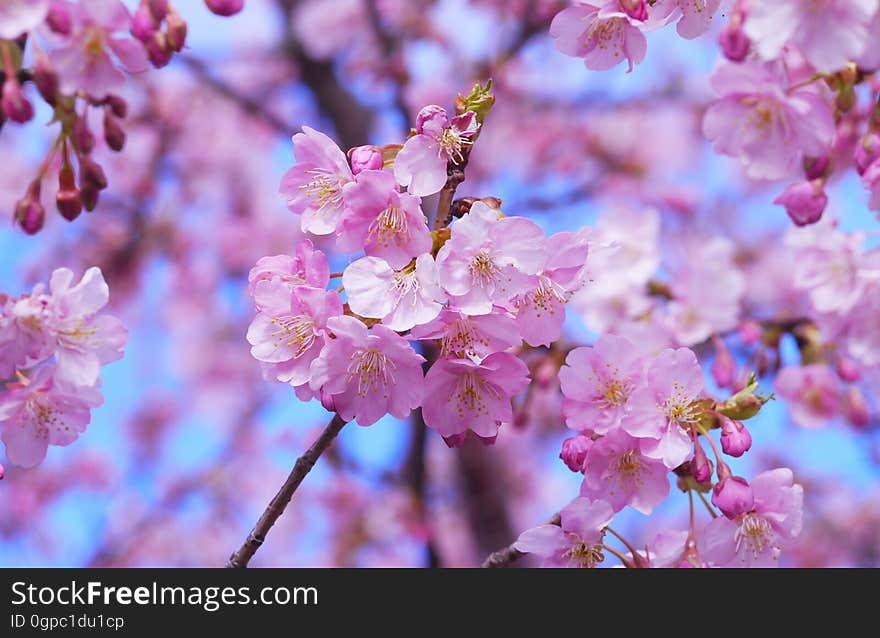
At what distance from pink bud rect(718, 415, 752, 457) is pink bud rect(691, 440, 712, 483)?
4 centimetres

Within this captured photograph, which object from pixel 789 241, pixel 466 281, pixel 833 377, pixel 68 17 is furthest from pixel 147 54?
pixel 833 377

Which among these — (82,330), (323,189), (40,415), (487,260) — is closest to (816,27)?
(487,260)

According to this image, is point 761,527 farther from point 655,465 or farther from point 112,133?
point 112,133

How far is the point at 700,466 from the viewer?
141 centimetres

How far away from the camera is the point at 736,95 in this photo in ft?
4.82

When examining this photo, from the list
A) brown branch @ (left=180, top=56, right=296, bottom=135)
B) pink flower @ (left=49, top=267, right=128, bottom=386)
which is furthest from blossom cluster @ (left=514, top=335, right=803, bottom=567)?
brown branch @ (left=180, top=56, right=296, bottom=135)

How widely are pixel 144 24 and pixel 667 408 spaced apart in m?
1.02

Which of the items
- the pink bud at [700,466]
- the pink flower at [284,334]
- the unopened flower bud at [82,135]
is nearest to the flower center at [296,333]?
the pink flower at [284,334]

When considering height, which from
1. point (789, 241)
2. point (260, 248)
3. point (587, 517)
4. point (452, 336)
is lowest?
point (587, 517)

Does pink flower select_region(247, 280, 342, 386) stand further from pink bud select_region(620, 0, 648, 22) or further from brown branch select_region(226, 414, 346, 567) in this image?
pink bud select_region(620, 0, 648, 22)

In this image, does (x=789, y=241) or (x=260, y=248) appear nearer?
(x=789, y=241)

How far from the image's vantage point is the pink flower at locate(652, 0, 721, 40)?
61.3 inches
